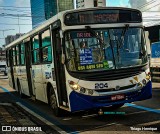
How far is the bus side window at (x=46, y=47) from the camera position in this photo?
11.1m

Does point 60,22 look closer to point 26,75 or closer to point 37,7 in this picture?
point 26,75

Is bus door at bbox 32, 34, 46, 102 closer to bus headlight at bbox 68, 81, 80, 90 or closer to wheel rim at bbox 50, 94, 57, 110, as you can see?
wheel rim at bbox 50, 94, 57, 110

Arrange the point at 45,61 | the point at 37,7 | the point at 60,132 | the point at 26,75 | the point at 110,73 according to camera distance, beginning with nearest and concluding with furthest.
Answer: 1. the point at 60,132
2. the point at 110,73
3. the point at 45,61
4. the point at 26,75
5. the point at 37,7

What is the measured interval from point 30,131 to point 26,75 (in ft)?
22.5

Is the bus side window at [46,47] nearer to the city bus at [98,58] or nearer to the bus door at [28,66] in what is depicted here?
the city bus at [98,58]

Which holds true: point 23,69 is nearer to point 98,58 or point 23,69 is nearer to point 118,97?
point 98,58

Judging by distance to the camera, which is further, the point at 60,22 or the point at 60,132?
the point at 60,22

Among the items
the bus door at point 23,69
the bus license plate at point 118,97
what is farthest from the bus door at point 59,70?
the bus door at point 23,69

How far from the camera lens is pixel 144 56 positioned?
1009 centimetres

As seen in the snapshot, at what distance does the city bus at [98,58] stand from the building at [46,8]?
1975 inches

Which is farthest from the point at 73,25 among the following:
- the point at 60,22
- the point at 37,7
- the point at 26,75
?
the point at 37,7

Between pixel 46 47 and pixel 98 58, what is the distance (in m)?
2.56

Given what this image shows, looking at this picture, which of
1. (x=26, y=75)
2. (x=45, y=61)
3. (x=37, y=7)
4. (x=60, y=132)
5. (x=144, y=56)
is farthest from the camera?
(x=37, y=7)

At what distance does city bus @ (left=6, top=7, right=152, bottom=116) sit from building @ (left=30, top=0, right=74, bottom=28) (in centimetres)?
5017
